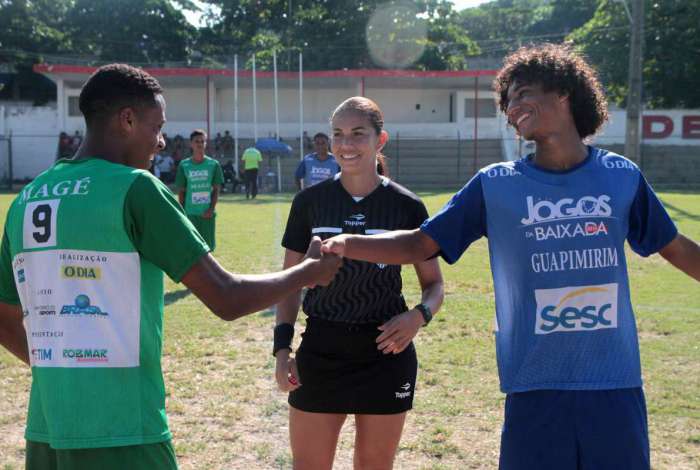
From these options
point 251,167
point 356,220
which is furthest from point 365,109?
point 251,167

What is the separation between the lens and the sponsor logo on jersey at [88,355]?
103 inches

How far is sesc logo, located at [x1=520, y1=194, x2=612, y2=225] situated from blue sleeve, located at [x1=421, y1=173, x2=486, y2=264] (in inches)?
8.9

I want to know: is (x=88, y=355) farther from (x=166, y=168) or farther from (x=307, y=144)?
(x=307, y=144)

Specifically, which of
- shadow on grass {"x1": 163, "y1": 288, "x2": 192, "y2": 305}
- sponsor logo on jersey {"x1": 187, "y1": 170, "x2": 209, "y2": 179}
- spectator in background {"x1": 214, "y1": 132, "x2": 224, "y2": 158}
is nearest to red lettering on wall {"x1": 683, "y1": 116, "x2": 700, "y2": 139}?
spectator in background {"x1": 214, "y1": 132, "x2": 224, "y2": 158}

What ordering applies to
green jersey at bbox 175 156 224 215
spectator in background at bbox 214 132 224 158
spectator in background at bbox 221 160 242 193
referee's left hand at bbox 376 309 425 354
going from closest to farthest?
referee's left hand at bbox 376 309 425 354 < green jersey at bbox 175 156 224 215 < spectator in background at bbox 221 160 242 193 < spectator in background at bbox 214 132 224 158

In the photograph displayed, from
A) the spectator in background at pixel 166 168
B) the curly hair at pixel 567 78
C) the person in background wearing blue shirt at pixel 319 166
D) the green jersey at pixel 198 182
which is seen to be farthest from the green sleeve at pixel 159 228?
the spectator in background at pixel 166 168

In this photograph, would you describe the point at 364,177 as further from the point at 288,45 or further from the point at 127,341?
the point at 288,45

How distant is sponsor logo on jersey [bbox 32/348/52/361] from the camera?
2666 millimetres

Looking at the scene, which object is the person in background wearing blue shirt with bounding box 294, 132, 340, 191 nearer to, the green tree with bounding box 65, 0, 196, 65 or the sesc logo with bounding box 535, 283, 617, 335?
the sesc logo with bounding box 535, 283, 617, 335

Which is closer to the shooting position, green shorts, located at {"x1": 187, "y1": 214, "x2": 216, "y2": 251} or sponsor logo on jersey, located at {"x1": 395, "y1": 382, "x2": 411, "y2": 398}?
sponsor logo on jersey, located at {"x1": 395, "y1": 382, "x2": 411, "y2": 398}

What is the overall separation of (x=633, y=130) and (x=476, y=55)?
3472 cm

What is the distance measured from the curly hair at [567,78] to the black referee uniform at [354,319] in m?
Result: 0.96

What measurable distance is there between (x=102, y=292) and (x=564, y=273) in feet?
5.29

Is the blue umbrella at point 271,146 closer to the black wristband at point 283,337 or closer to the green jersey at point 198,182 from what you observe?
the green jersey at point 198,182
